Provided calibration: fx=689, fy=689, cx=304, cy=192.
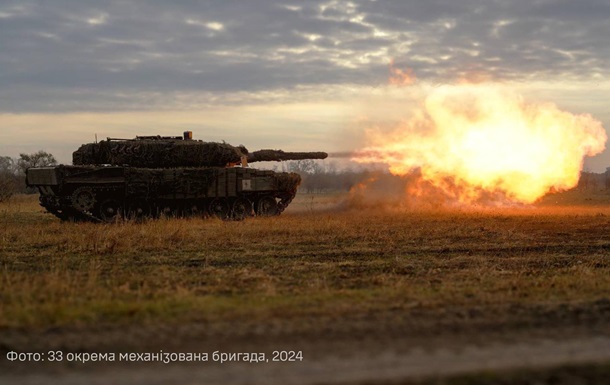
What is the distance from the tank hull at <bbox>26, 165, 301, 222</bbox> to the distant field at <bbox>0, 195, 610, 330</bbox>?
6.76ft

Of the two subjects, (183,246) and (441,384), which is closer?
(441,384)

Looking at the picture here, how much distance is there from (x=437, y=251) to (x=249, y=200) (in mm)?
15728

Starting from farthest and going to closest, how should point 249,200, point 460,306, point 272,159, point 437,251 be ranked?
1. point 272,159
2. point 249,200
3. point 437,251
4. point 460,306

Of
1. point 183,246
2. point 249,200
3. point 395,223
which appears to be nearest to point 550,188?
point 395,223

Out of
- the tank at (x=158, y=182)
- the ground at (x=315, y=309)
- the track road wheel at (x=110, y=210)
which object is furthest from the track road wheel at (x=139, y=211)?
the ground at (x=315, y=309)

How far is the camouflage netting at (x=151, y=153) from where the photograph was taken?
29.6m

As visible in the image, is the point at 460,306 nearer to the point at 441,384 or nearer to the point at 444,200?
the point at 441,384

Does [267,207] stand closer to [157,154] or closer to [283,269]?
[157,154]

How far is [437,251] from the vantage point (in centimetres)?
1819

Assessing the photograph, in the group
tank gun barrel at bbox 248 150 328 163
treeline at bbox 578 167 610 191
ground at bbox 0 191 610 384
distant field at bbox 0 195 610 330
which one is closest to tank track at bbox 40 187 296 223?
distant field at bbox 0 195 610 330

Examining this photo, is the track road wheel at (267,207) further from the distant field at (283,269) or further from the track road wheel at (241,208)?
the distant field at (283,269)

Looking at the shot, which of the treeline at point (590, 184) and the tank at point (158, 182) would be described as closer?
the tank at point (158, 182)

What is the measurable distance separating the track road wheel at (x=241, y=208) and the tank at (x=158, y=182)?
0.11ft

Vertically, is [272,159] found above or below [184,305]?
above
